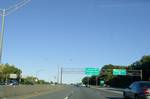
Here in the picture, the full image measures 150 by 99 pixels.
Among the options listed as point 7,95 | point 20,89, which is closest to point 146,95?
point 7,95

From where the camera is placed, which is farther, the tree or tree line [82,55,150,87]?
tree line [82,55,150,87]

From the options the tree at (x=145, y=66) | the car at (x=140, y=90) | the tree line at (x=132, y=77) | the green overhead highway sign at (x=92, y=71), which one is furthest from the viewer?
the tree line at (x=132, y=77)

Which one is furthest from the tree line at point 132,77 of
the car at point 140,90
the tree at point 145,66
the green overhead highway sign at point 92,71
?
the car at point 140,90

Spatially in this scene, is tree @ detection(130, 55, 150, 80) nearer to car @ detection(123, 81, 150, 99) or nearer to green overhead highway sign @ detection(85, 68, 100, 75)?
green overhead highway sign @ detection(85, 68, 100, 75)

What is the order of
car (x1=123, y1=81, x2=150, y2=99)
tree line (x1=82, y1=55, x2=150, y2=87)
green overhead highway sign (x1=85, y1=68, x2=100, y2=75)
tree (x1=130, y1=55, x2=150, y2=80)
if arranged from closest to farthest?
1. car (x1=123, y1=81, x2=150, y2=99)
2. green overhead highway sign (x1=85, y1=68, x2=100, y2=75)
3. tree (x1=130, y1=55, x2=150, y2=80)
4. tree line (x1=82, y1=55, x2=150, y2=87)

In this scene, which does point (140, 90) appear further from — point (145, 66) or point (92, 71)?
point (145, 66)

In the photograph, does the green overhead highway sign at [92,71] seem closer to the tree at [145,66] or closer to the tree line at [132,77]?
the tree line at [132,77]

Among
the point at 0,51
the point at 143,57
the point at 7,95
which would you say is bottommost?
the point at 7,95

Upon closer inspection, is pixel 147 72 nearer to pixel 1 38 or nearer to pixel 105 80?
pixel 105 80

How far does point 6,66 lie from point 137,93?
158 m

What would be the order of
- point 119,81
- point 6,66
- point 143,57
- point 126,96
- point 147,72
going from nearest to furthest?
point 126,96 < point 147,72 < point 143,57 < point 119,81 < point 6,66

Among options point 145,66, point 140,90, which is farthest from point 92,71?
point 140,90

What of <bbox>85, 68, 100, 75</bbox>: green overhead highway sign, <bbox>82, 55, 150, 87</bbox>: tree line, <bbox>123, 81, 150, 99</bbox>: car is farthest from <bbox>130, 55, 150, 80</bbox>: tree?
<bbox>123, 81, 150, 99</bbox>: car

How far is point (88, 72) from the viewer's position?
107 meters
